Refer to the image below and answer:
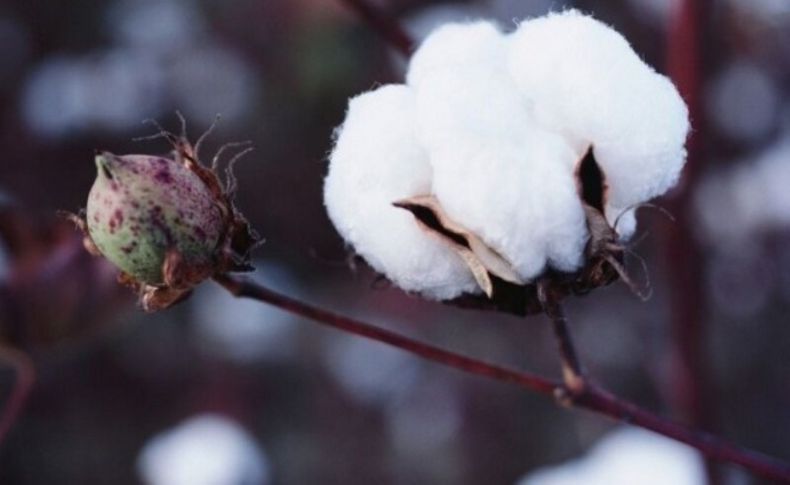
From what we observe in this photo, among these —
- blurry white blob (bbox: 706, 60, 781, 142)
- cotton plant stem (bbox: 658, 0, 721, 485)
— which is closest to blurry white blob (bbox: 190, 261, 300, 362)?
blurry white blob (bbox: 706, 60, 781, 142)

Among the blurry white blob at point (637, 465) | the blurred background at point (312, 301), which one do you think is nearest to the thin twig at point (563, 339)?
the blurry white blob at point (637, 465)

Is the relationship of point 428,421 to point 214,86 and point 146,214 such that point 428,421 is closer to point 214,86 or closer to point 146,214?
point 214,86

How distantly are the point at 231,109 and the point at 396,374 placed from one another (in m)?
0.63

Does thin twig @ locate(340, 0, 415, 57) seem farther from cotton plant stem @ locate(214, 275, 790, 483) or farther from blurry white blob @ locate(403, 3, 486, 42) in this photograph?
blurry white blob @ locate(403, 3, 486, 42)

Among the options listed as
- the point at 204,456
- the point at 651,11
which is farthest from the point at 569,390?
the point at 651,11

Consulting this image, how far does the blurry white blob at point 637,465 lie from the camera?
138 centimetres

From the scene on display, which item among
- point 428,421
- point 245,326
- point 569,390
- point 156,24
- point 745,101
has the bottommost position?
point 428,421

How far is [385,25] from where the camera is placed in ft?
2.86

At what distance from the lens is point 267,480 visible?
209cm

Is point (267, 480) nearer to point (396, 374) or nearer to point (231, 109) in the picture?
point (396, 374)

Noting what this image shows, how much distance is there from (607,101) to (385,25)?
1.21 feet

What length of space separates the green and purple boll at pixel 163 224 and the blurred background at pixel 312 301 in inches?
56.9

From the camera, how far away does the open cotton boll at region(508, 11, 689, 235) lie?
0.53 metres

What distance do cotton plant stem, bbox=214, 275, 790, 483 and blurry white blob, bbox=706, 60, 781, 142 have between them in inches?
63.2
